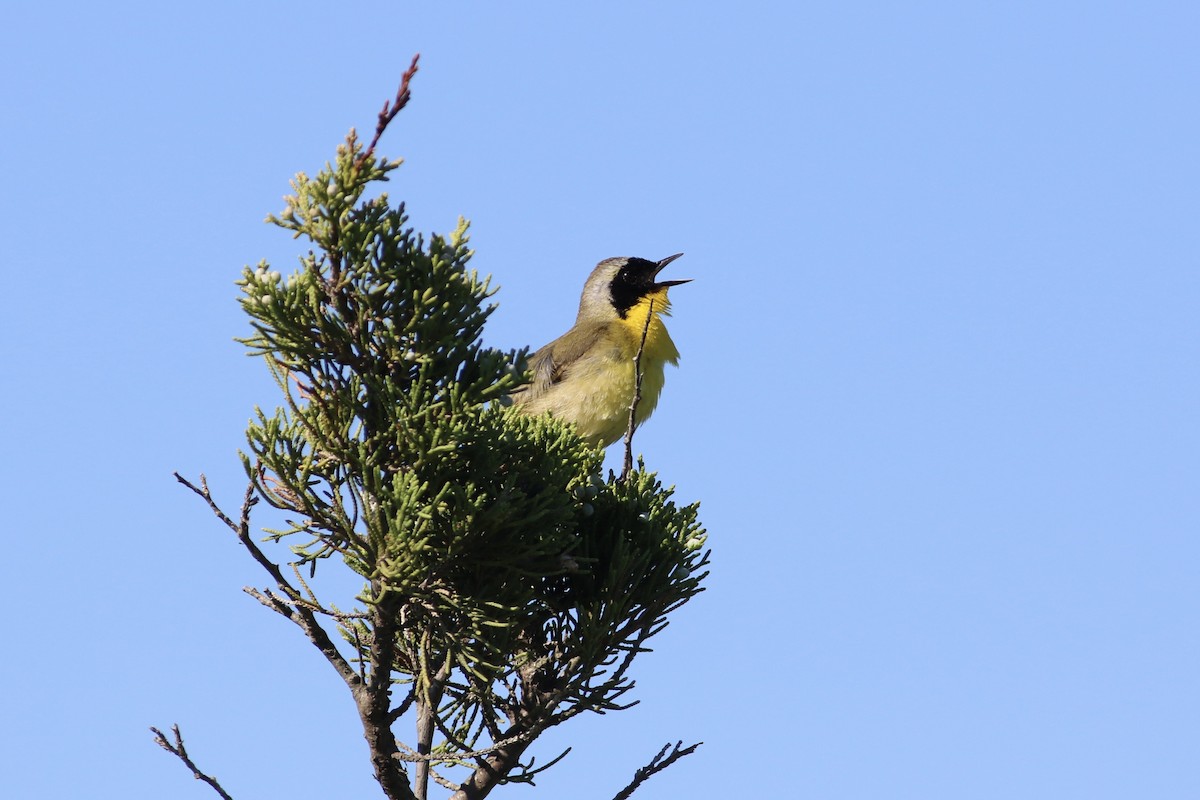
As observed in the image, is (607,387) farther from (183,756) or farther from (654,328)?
(183,756)

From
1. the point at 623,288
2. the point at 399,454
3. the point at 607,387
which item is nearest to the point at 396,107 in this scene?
the point at 399,454

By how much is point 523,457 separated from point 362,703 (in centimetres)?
109

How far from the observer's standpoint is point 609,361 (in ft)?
31.4

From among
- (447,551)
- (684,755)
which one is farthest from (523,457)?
(684,755)

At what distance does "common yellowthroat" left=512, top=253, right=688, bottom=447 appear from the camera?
30.7ft

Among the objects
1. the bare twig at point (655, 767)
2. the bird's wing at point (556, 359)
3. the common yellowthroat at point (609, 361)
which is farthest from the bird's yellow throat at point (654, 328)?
the bare twig at point (655, 767)

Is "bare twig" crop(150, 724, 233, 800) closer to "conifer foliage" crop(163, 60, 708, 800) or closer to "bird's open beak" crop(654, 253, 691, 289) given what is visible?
"conifer foliage" crop(163, 60, 708, 800)

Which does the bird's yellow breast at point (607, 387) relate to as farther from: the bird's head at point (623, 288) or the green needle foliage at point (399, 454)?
the green needle foliage at point (399, 454)

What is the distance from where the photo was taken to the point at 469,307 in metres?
4.73

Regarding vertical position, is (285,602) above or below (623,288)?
below

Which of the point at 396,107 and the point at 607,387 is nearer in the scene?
the point at 396,107

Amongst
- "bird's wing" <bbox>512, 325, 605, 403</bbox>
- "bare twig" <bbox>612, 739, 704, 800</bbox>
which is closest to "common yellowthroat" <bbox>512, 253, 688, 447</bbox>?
"bird's wing" <bbox>512, 325, 605, 403</bbox>

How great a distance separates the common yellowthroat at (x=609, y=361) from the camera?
9.34m

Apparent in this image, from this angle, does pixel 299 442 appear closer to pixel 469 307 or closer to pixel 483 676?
pixel 469 307
